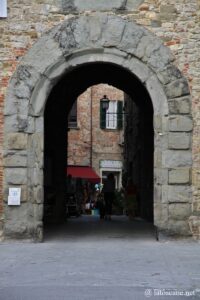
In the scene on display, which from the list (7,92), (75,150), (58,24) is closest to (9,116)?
(7,92)

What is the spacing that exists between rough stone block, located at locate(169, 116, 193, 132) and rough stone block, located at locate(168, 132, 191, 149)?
92 mm

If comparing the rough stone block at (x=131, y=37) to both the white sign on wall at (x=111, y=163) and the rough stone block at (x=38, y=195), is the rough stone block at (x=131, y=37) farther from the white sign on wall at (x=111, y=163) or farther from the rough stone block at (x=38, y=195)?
the white sign on wall at (x=111, y=163)

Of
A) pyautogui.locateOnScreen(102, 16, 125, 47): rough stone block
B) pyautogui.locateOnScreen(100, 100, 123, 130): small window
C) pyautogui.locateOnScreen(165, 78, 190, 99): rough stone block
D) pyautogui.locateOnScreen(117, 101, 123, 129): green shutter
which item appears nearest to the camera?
pyautogui.locateOnScreen(165, 78, 190, 99): rough stone block

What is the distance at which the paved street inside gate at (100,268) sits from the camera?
669cm

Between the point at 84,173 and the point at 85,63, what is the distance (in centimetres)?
1753

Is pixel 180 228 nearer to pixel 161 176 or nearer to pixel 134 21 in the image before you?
pixel 161 176

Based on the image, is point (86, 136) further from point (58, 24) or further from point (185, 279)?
point (185, 279)

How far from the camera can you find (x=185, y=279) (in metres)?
7.47

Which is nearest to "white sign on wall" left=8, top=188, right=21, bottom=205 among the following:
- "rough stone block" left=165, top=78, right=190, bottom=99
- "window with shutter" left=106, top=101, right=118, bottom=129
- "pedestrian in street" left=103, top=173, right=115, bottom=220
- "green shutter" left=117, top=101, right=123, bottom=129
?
"rough stone block" left=165, top=78, right=190, bottom=99

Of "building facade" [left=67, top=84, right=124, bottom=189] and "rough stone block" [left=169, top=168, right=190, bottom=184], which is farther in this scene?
"building facade" [left=67, top=84, right=124, bottom=189]

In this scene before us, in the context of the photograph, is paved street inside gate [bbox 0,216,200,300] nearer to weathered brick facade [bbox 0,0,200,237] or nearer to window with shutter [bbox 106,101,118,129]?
weathered brick facade [bbox 0,0,200,237]

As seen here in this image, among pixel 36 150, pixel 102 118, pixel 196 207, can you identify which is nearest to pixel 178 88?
pixel 196 207

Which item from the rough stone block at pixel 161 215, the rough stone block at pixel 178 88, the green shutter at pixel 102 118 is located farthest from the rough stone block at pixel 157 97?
the green shutter at pixel 102 118

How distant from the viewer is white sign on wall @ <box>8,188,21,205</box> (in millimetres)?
11320
